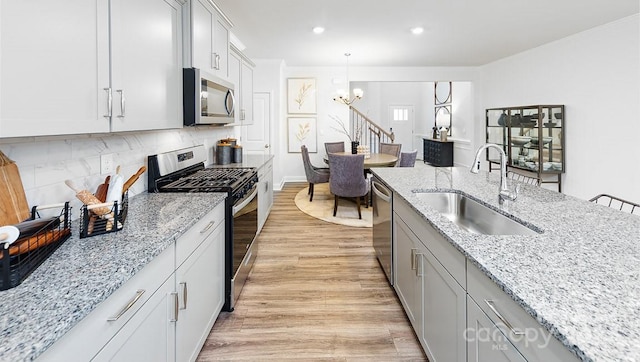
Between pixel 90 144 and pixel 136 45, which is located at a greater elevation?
pixel 136 45

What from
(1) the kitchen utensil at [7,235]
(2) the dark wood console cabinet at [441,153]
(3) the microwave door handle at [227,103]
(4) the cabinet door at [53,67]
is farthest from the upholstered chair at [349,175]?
(2) the dark wood console cabinet at [441,153]

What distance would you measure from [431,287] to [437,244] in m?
0.25

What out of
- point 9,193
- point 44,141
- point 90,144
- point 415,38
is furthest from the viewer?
point 415,38

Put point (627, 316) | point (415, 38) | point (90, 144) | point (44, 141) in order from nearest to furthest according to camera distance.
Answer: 1. point (627, 316)
2. point (44, 141)
3. point (90, 144)
4. point (415, 38)

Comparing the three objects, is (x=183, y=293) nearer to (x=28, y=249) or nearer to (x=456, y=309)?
(x=28, y=249)

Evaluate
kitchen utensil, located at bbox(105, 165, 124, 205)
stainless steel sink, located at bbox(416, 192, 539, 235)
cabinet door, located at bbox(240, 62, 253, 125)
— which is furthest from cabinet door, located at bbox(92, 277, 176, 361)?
cabinet door, located at bbox(240, 62, 253, 125)

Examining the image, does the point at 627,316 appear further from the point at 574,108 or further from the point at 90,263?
the point at 574,108


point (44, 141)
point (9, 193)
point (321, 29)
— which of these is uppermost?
point (321, 29)

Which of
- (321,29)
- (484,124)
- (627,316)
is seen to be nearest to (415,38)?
(321,29)

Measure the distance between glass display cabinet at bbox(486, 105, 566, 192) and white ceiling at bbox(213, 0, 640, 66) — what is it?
3.70 feet

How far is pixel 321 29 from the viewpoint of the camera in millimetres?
4754

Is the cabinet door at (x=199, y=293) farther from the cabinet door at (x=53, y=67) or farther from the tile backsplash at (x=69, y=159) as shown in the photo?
the cabinet door at (x=53, y=67)

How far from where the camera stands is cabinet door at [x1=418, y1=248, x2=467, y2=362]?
4.41 feet

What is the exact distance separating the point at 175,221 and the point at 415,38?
4773mm
